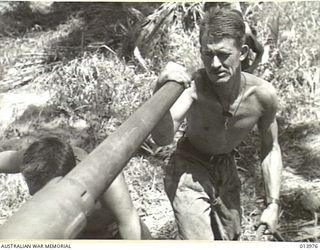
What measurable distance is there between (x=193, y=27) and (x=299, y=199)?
628 millimetres

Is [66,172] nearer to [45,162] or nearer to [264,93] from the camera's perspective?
Result: [45,162]

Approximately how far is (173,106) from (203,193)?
0.60 feet

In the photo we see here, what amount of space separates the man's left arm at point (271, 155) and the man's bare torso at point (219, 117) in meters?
0.02

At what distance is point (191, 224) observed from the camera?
112 centimetres

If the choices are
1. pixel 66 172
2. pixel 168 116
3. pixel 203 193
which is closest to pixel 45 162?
pixel 66 172

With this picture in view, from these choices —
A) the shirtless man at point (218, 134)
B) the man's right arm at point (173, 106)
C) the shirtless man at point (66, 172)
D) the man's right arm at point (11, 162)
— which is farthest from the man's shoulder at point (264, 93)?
the man's right arm at point (11, 162)

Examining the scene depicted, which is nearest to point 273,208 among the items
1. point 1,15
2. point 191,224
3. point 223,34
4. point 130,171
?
point 191,224

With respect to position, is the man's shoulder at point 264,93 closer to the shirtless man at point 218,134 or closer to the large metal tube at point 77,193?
the shirtless man at point 218,134

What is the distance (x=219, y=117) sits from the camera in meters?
1.15

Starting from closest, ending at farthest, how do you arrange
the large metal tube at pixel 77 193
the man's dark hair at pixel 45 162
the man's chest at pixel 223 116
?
1. the large metal tube at pixel 77 193
2. the man's dark hair at pixel 45 162
3. the man's chest at pixel 223 116

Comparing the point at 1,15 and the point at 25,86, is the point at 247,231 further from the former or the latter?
the point at 1,15

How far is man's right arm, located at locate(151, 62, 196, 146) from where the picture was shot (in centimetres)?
98

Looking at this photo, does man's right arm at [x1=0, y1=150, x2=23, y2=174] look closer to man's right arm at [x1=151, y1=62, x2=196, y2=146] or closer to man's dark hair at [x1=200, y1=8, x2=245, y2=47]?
man's right arm at [x1=151, y1=62, x2=196, y2=146]

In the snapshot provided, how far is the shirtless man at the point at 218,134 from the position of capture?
1098 millimetres
